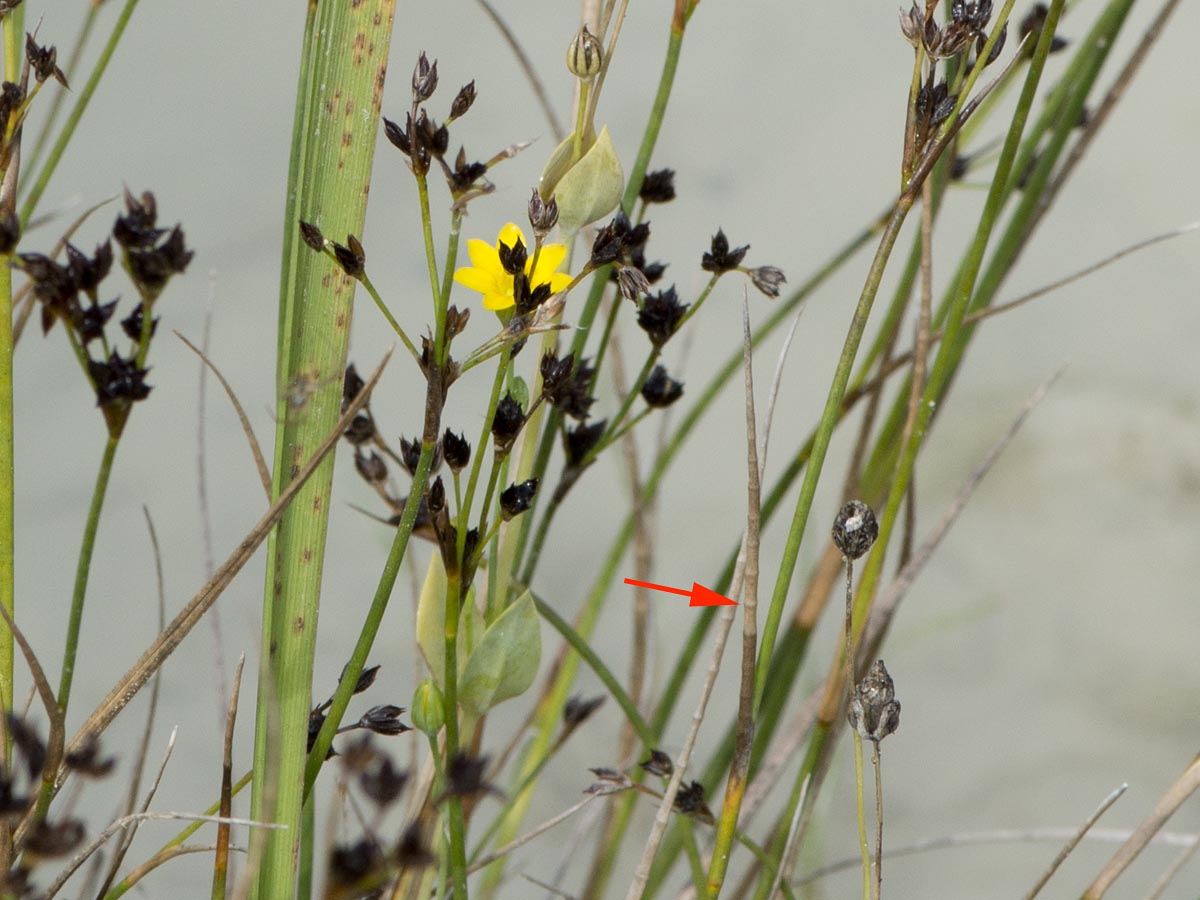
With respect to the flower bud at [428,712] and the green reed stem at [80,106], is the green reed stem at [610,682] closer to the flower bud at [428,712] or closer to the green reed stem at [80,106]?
the flower bud at [428,712]

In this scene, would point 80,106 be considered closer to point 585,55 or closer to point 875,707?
point 585,55

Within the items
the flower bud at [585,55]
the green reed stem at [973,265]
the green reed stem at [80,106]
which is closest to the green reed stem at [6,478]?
the green reed stem at [80,106]

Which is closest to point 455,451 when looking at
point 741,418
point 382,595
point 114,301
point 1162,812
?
point 382,595

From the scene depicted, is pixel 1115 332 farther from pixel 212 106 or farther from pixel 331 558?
pixel 212 106

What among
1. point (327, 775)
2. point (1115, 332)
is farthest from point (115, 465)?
point (1115, 332)

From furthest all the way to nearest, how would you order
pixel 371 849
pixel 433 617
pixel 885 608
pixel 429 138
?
pixel 885 608, pixel 433 617, pixel 429 138, pixel 371 849
